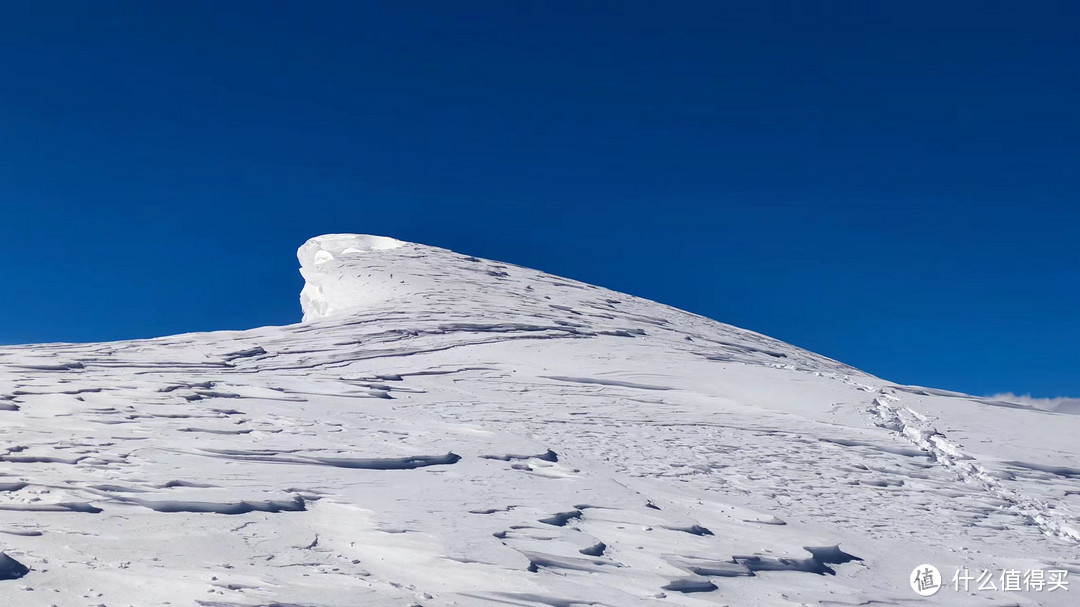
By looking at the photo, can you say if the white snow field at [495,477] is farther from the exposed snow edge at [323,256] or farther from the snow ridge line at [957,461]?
the exposed snow edge at [323,256]

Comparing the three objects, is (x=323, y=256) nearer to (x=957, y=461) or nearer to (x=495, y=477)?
(x=495, y=477)

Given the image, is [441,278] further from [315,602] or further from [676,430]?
[315,602]

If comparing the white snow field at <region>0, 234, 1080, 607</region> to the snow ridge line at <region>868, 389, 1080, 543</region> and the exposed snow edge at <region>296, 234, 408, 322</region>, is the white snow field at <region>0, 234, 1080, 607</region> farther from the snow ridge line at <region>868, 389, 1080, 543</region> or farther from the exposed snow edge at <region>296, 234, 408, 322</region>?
the exposed snow edge at <region>296, 234, 408, 322</region>

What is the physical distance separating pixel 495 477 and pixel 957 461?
7553 mm

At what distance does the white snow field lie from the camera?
7688mm

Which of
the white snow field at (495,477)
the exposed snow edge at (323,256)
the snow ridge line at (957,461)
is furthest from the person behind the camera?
the exposed snow edge at (323,256)

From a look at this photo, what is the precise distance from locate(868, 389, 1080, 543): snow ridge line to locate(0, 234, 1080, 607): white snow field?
0.17ft

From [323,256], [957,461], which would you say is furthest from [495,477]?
[323,256]

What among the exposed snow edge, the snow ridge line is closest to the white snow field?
the snow ridge line

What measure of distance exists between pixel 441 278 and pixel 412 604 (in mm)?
20388

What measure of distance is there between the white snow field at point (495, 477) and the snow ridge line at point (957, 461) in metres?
0.05

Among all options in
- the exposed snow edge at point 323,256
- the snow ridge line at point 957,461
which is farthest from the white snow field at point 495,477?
the exposed snow edge at point 323,256

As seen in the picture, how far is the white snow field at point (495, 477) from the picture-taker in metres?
7.69

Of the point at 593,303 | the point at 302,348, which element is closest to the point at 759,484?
the point at 302,348
